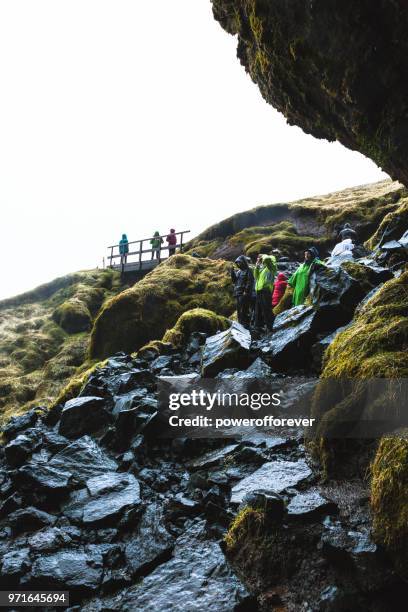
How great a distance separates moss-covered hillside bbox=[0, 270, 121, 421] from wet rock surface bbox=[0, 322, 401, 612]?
442 inches

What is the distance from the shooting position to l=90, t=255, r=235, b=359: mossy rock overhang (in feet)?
62.8

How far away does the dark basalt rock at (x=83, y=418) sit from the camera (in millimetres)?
9289

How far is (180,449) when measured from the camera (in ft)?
25.6

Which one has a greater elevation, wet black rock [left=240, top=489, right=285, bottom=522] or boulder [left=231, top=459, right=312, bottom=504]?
wet black rock [left=240, top=489, right=285, bottom=522]

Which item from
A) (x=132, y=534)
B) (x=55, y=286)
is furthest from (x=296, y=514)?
(x=55, y=286)

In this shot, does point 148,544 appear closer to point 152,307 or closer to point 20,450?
point 20,450

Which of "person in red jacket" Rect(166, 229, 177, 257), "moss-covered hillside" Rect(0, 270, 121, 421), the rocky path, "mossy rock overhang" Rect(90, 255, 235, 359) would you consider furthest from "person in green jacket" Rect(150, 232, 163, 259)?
the rocky path

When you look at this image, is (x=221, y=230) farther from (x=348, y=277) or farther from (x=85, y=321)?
(x=348, y=277)

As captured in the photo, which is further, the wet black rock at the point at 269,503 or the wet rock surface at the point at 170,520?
the wet black rock at the point at 269,503

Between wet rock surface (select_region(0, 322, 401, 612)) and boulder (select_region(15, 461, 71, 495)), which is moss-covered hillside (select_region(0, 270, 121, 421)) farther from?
boulder (select_region(15, 461, 71, 495))

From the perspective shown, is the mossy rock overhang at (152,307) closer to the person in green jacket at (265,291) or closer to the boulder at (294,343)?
the person in green jacket at (265,291)

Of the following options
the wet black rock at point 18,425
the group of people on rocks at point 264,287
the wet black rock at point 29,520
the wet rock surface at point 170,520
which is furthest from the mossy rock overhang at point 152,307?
the wet black rock at point 29,520

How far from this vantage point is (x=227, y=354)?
10305 millimetres

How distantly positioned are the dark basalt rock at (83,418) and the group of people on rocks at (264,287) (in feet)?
20.0
